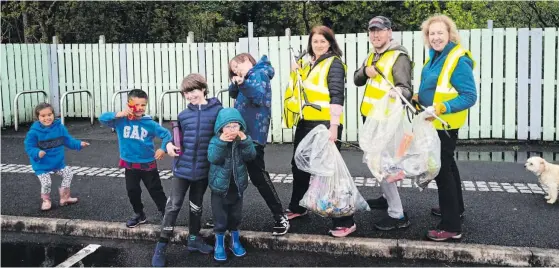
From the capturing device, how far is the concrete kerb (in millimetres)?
4656

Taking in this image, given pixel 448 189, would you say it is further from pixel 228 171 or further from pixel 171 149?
pixel 171 149

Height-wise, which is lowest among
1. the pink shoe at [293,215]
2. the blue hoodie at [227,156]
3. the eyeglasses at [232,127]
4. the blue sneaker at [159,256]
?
the blue sneaker at [159,256]

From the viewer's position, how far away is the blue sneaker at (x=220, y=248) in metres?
4.79

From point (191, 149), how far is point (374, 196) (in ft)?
8.18

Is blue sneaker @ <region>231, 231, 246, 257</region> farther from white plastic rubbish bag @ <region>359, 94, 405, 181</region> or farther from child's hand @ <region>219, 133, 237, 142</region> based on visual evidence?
white plastic rubbish bag @ <region>359, 94, 405, 181</region>

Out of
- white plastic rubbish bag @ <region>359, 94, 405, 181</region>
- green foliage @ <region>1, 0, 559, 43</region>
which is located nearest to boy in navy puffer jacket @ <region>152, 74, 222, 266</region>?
white plastic rubbish bag @ <region>359, 94, 405, 181</region>

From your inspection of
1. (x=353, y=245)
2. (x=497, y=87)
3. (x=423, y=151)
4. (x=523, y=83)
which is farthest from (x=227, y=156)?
(x=523, y=83)

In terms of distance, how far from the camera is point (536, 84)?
31.2 feet

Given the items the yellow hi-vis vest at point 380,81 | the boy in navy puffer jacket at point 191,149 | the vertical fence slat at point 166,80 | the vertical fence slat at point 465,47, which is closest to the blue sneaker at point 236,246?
the boy in navy puffer jacket at point 191,149

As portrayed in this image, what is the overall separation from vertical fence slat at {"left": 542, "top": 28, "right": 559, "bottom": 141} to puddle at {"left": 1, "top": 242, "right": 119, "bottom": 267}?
7.24m

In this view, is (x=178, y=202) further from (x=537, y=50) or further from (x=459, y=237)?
(x=537, y=50)

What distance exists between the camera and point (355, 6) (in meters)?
17.2

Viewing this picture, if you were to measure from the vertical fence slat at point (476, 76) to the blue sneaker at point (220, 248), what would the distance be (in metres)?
6.05

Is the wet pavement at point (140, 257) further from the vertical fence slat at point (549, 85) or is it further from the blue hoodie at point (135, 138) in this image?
the vertical fence slat at point (549, 85)
